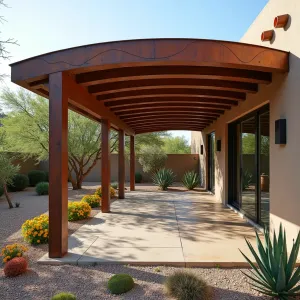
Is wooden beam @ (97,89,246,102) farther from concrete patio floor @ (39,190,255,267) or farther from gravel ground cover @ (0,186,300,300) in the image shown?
gravel ground cover @ (0,186,300,300)

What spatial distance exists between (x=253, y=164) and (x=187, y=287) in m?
4.24

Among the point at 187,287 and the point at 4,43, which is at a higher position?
the point at 4,43

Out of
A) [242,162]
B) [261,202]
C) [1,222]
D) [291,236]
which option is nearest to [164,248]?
[291,236]

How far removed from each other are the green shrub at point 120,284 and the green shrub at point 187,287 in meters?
0.45

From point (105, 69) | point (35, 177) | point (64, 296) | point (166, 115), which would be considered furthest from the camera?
point (35, 177)

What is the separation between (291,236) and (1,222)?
6927 mm

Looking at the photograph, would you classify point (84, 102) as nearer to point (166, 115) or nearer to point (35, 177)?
point (166, 115)

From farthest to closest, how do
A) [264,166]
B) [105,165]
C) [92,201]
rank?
[92,201], [105,165], [264,166]

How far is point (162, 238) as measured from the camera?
5656 millimetres

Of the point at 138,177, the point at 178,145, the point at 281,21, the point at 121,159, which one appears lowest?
the point at 138,177

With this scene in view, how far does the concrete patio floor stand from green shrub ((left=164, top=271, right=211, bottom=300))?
0.88m

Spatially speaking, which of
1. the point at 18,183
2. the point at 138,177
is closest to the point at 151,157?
the point at 138,177

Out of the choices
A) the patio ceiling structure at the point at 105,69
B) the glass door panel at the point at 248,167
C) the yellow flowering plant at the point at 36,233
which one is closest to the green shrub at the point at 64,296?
the patio ceiling structure at the point at 105,69

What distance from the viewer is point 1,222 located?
779 cm
